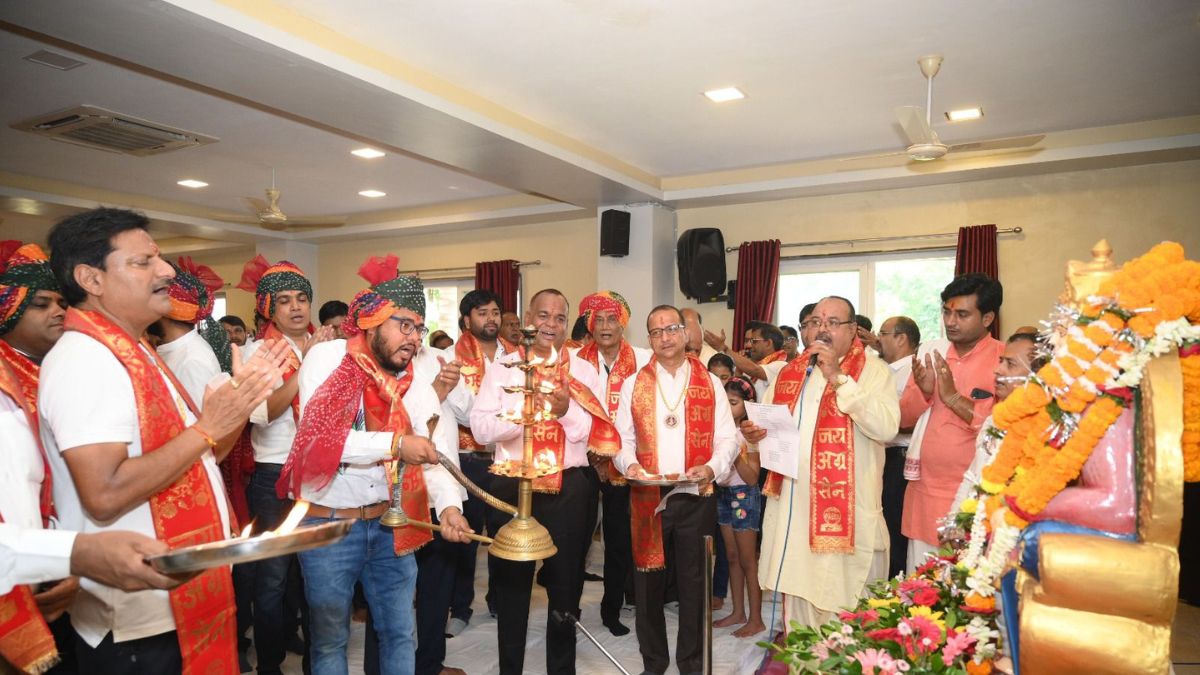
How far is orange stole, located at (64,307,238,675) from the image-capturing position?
5.81 ft

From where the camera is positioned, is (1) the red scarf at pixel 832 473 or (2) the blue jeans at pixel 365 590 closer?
(2) the blue jeans at pixel 365 590

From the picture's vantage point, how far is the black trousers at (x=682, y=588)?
3439 mm

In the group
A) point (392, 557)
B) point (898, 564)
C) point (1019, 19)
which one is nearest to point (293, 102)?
point (392, 557)

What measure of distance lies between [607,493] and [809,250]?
4.74 metres

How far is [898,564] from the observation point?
481 cm

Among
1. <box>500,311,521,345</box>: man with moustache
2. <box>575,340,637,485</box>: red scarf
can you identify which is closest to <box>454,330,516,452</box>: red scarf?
<box>575,340,637,485</box>: red scarf

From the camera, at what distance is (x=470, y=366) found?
13.8 feet

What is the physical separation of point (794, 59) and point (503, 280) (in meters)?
5.89

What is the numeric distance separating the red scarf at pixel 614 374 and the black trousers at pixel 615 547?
0.21 meters

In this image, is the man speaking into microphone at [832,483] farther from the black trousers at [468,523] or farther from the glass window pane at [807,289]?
the glass window pane at [807,289]

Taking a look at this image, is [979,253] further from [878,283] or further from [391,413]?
[391,413]

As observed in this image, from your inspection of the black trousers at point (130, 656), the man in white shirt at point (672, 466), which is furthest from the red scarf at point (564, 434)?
the black trousers at point (130, 656)

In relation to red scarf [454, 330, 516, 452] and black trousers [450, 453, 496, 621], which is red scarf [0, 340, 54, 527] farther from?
black trousers [450, 453, 496, 621]

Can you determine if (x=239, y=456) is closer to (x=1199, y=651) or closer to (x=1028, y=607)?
(x=1028, y=607)
